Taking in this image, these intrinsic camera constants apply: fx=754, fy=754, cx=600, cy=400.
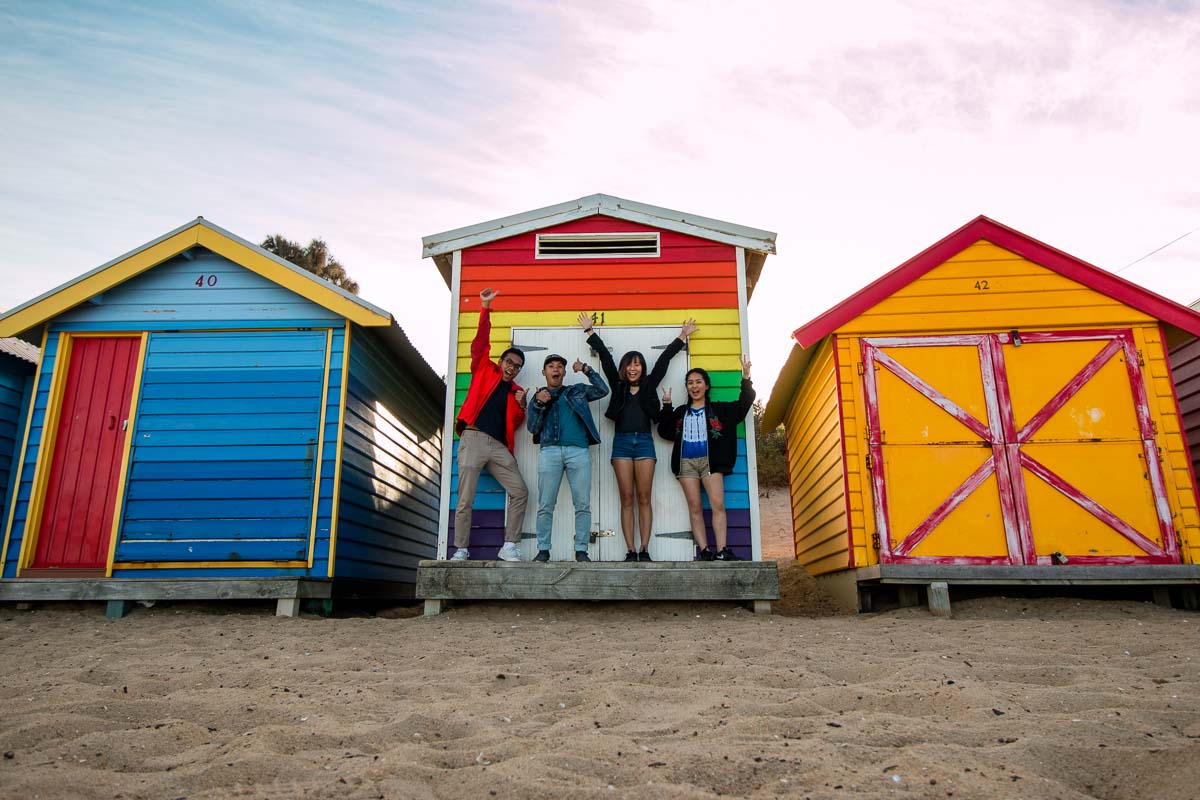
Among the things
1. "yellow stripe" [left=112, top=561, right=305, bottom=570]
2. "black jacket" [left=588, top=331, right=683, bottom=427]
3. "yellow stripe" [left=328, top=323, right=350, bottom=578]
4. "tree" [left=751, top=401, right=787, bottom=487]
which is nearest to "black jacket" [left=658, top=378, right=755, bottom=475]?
"black jacket" [left=588, top=331, right=683, bottom=427]

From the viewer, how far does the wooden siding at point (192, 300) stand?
7.42m

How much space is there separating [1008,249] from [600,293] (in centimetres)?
390

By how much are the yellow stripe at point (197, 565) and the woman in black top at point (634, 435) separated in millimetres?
2943

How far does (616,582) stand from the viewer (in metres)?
5.91

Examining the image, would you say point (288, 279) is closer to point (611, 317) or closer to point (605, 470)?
point (611, 317)

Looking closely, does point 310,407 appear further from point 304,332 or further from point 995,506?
point 995,506

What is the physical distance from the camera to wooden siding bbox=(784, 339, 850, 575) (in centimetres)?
721

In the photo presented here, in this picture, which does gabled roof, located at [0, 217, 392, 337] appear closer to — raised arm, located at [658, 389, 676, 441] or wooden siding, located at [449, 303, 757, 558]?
wooden siding, located at [449, 303, 757, 558]

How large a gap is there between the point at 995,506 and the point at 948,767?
4608 mm

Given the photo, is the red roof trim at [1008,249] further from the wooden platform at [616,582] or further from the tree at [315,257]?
the tree at [315,257]

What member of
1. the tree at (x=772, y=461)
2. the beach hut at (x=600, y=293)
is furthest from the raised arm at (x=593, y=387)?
the tree at (x=772, y=461)

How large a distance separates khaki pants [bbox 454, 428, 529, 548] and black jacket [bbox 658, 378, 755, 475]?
135cm

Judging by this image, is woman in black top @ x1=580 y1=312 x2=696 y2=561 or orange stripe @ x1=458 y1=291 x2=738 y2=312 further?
orange stripe @ x1=458 y1=291 x2=738 y2=312

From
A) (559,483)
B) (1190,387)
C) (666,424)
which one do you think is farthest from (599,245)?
(1190,387)
